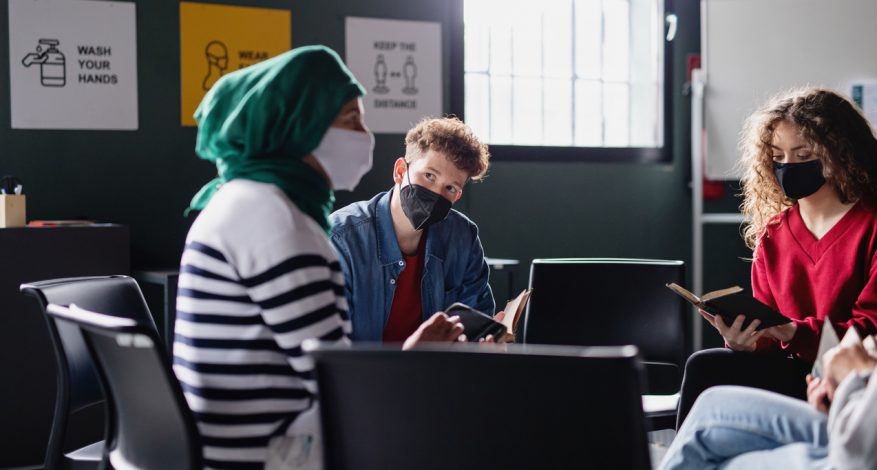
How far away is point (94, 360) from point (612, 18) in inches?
150

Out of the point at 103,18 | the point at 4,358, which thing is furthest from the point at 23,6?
the point at 4,358

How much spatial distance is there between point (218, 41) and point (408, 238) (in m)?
1.73

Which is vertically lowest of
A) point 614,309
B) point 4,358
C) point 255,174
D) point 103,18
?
point 4,358

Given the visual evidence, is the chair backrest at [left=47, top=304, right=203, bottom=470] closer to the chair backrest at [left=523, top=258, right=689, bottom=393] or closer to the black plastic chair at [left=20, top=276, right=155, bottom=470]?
the black plastic chair at [left=20, top=276, right=155, bottom=470]

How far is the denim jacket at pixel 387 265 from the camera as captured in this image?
240cm

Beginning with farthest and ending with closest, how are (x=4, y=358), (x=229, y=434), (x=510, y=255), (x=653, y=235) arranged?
(x=653, y=235) → (x=510, y=255) → (x=4, y=358) → (x=229, y=434)

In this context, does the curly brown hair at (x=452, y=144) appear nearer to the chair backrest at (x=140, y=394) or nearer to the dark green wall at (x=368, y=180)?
the chair backrest at (x=140, y=394)

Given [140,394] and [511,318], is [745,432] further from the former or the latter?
[140,394]

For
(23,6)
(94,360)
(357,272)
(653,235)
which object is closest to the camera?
(94,360)

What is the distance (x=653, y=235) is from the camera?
4.84 metres

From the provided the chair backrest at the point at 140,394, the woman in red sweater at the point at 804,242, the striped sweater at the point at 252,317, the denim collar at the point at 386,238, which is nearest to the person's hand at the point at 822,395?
the woman in red sweater at the point at 804,242

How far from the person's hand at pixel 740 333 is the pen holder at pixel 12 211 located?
2.32 metres

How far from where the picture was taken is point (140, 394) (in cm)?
158

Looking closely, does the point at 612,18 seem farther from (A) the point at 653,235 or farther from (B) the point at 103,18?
(B) the point at 103,18
